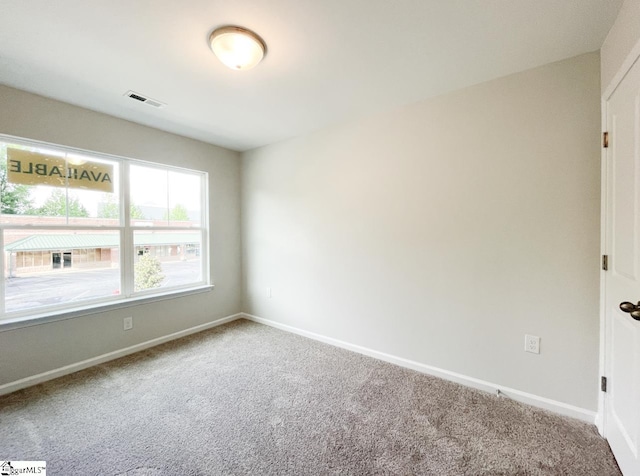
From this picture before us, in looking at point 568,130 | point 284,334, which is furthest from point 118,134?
point 568,130

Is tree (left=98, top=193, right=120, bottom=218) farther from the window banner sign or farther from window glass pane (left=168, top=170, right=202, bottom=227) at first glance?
window glass pane (left=168, top=170, right=202, bottom=227)

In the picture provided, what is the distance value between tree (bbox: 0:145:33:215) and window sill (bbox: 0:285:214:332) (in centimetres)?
91

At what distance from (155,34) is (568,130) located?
9.07 ft

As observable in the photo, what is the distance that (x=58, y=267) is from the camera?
2.46 m

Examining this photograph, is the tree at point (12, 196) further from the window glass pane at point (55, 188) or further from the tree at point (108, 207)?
the tree at point (108, 207)

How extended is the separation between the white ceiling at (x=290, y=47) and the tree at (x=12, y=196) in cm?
68

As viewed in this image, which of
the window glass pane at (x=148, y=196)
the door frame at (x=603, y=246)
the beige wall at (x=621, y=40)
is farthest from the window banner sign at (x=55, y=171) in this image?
the door frame at (x=603, y=246)

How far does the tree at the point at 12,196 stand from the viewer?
7.16ft

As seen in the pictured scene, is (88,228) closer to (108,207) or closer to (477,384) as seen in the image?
(108,207)

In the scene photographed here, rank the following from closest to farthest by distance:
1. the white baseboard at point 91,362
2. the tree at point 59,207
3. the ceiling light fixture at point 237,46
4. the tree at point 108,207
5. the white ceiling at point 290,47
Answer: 1. the white ceiling at point 290,47
2. the ceiling light fixture at point 237,46
3. the white baseboard at point 91,362
4. the tree at point 59,207
5. the tree at point 108,207

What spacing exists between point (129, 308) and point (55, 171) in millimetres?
1498

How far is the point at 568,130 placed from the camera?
1.78 meters

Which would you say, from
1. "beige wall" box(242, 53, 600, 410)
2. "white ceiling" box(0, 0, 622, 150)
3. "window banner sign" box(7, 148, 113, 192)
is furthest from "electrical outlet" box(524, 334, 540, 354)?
"window banner sign" box(7, 148, 113, 192)

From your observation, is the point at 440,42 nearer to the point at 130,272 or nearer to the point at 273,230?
the point at 273,230
